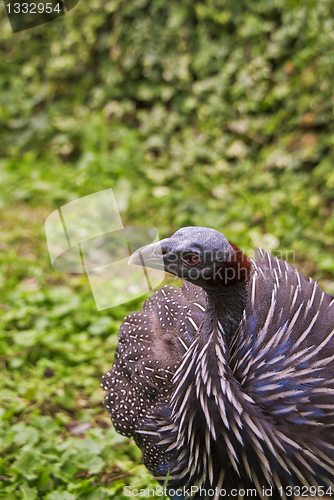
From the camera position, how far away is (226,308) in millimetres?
2145

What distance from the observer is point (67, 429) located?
3.21m

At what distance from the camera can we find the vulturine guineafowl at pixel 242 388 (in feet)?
6.68

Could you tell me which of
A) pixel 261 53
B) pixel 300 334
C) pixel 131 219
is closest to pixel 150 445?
pixel 300 334

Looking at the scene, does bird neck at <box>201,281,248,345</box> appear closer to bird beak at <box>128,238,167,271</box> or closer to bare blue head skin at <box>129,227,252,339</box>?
bare blue head skin at <box>129,227,252,339</box>

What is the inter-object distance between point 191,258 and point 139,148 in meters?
4.15

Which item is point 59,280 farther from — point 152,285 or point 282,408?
point 282,408
